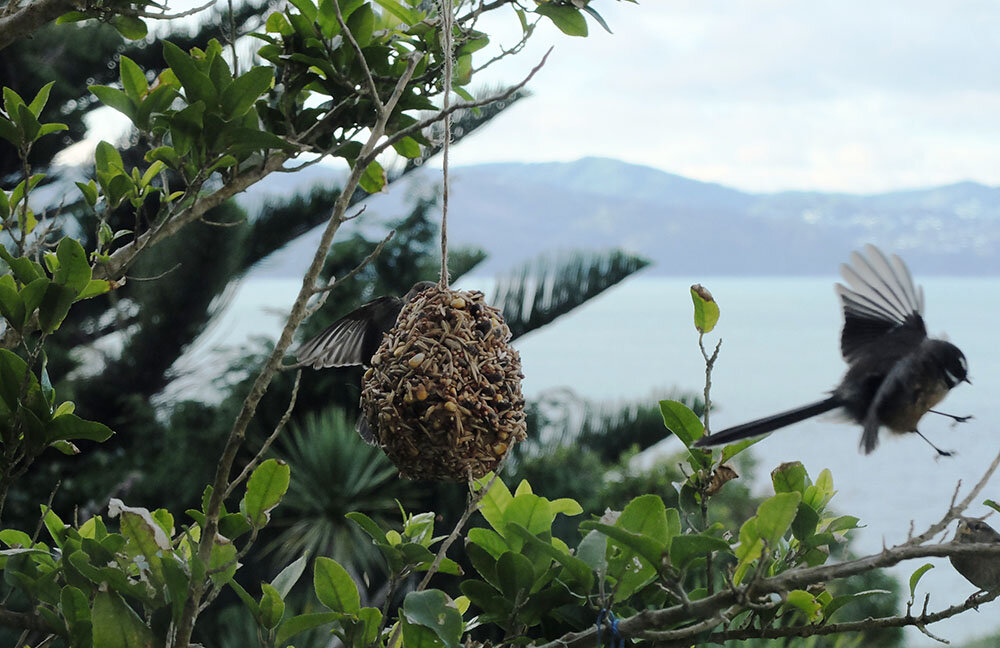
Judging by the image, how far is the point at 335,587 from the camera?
805mm

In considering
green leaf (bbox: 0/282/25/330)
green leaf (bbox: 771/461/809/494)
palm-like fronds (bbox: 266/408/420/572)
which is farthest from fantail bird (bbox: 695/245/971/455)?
palm-like fronds (bbox: 266/408/420/572)

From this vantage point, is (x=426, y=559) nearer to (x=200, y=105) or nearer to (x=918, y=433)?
(x=200, y=105)

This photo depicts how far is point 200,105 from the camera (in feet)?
2.86

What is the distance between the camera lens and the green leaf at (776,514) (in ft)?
2.08

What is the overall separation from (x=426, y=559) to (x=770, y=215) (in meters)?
11.1

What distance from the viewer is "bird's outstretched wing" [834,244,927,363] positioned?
1106 millimetres

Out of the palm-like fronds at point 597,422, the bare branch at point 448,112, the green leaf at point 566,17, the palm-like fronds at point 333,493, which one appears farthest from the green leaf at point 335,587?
the palm-like fronds at point 597,422

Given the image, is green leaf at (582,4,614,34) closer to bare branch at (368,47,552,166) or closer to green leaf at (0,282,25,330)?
bare branch at (368,47,552,166)

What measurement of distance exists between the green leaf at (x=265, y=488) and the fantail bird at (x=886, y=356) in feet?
1.86

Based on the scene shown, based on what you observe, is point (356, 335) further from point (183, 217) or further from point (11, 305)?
point (11, 305)

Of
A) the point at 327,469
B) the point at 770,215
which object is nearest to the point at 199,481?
the point at 327,469

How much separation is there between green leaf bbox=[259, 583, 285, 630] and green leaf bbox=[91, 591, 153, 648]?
10 cm

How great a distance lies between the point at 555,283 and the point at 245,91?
330 centimetres

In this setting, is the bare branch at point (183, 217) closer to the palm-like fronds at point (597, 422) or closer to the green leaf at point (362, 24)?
the green leaf at point (362, 24)
